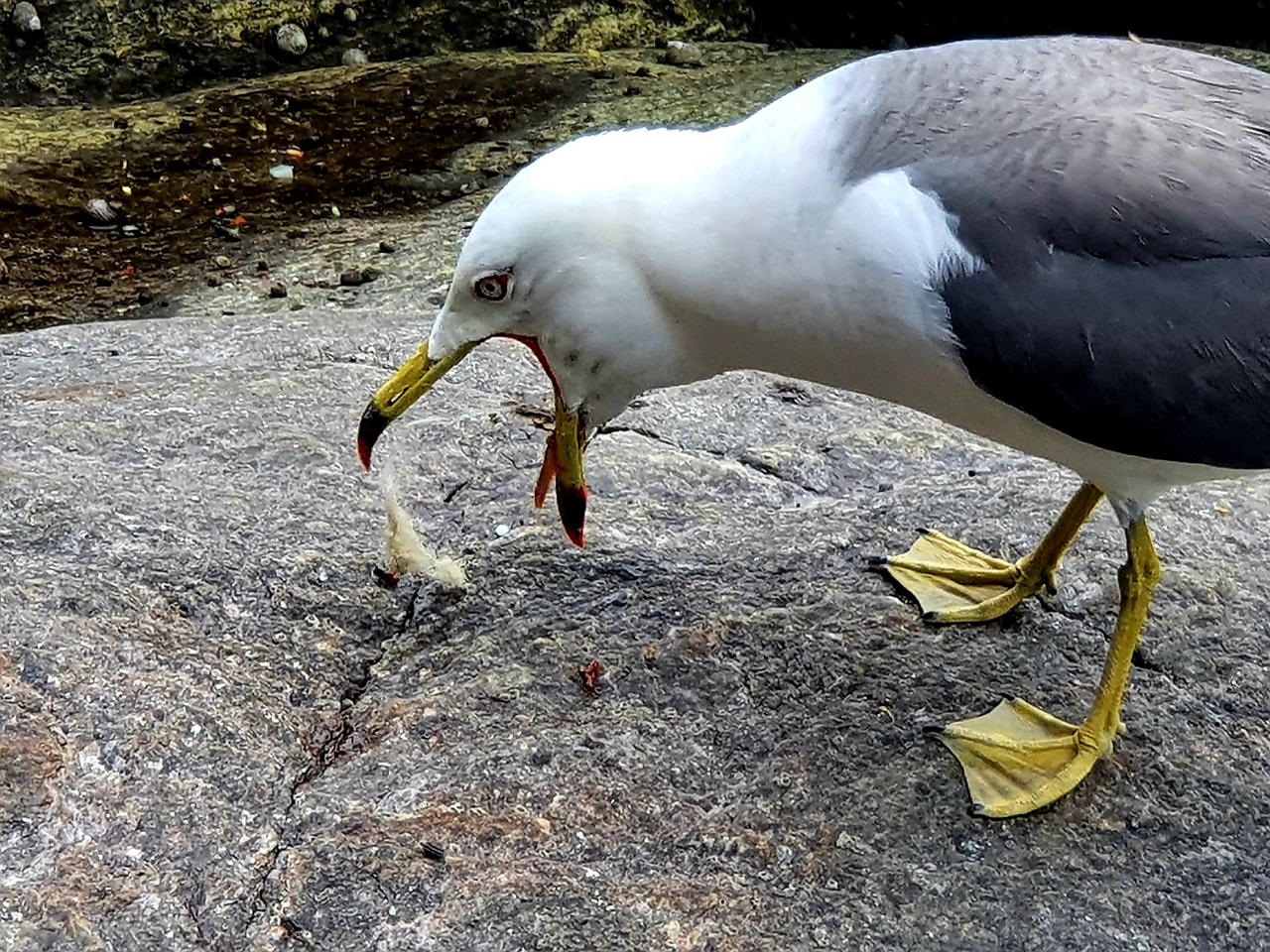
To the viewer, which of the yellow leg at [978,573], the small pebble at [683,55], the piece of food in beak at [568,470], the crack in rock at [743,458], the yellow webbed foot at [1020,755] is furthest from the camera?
the small pebble at [683,55]

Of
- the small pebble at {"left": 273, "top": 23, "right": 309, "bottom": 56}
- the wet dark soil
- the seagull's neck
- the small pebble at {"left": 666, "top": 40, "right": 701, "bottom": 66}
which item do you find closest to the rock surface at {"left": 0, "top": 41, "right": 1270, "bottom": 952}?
the seagull's neck

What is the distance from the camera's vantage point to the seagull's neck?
6.75ft

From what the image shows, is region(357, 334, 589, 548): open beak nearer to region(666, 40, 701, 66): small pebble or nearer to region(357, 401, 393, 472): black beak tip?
region(357, 401, 393, 472): black beak tip

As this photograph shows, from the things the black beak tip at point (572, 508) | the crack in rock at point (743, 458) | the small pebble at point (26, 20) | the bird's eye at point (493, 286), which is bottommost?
the small pebble at point (26, 20)

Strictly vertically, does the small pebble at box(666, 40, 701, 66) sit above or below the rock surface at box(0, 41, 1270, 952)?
below

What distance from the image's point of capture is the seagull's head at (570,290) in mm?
2133

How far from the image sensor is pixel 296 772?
2.18 meters

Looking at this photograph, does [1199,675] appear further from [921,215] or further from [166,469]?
[166,469]

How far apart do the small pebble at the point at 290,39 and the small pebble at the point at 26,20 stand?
1164 millimetres

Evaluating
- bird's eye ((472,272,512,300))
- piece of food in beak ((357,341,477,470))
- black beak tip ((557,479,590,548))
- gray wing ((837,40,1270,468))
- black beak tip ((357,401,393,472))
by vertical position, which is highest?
gray wing ((837,40,1270,468))

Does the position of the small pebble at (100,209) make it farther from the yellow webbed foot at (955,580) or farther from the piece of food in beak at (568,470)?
the yellow webbed foot at (955,580)

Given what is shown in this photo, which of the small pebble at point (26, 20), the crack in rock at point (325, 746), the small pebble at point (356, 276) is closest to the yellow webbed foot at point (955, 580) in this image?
the crack in rock at point (325, 746)

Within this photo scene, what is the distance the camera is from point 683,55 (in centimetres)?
779

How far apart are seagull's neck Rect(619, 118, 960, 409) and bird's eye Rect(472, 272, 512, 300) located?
0.21 meters
